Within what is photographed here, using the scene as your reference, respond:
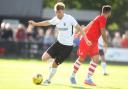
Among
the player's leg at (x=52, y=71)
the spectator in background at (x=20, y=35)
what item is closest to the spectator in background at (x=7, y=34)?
the spectator in background at (x=20, y=35)

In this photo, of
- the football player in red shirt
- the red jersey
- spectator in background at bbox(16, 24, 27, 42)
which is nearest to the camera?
the football player in red shirt

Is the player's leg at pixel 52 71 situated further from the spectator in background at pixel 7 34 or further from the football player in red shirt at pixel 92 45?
→ the spectator in background at pixel 7 34

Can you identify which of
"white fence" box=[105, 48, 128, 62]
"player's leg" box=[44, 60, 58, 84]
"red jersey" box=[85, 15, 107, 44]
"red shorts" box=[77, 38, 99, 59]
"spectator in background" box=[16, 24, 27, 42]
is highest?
"red jersey" box=[85, 15, 107, 44]

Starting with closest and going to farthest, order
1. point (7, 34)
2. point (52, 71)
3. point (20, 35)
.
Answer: point (52, 71), point (20, 35), point (7, 34)

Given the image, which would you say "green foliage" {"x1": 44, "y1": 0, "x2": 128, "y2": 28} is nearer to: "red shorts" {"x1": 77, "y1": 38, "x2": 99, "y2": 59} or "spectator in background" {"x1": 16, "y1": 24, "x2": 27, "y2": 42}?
"spectator in background" {"x1": 16, "y1": 24, "x2": 27, "y2": 42}

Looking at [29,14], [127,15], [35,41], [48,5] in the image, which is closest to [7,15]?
[29,14]

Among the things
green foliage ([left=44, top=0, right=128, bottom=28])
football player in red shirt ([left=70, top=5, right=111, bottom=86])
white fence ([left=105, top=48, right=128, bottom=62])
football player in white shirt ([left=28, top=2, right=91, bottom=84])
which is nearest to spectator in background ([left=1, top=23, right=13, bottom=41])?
white fence ([left=105, top=48, right=128, bottom=62])

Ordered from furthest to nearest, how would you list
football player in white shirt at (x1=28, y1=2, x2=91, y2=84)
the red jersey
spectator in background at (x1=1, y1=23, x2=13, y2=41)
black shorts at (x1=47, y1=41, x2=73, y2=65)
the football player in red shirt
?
spectator in background at (x1=1, y1=23, x2=13, y2=41) < the red jersey < the football player in red shirt < black shorts at (x1=47, y1=41, x2=73, y2=65) < football player in white shirt at (x1=28, y1=2, x2=91, y2=84)

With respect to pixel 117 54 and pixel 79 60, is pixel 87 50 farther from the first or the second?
pixel 117 54

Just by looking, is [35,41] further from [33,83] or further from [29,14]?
[33,83]

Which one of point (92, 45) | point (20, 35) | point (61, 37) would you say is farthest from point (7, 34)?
point (61, 37)

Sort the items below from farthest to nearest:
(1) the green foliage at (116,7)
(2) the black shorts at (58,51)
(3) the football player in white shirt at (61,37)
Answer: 1. (1) the green foliage at (116,7)
2. (2) the black shorts at (58,51)
3. (3) the football player in white shirt at (61,37)

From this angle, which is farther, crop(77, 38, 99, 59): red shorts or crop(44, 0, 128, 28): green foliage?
crop(44, 0, 128, 28): green foliage

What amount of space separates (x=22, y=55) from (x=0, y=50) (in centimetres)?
139
